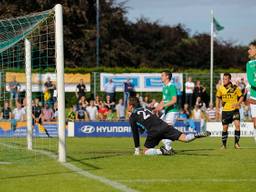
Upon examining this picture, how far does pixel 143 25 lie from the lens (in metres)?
70.0

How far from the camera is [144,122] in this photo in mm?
16922

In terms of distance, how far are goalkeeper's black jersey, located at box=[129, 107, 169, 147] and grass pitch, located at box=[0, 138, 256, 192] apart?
2.14ft

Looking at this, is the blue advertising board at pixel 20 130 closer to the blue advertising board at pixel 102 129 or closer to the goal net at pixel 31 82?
the goal net at pixel 31 82

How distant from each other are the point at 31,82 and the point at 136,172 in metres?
7.27

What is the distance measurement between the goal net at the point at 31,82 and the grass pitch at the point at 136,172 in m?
0.98

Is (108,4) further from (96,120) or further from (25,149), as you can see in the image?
(25,149)

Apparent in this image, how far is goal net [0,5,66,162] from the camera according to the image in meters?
15.0

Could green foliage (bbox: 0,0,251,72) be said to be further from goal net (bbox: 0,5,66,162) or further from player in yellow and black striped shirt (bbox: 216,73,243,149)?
player in yellow and black striped shirt (bbox: 216,73,243,149)

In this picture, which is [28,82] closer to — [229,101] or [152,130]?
[152,130]

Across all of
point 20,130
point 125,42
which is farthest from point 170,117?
point 125,42

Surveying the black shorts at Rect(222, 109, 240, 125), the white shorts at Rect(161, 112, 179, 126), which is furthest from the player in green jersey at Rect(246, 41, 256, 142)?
the black shorts at Rect(222, 109, 240, 125)

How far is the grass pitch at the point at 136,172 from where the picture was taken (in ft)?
35.8

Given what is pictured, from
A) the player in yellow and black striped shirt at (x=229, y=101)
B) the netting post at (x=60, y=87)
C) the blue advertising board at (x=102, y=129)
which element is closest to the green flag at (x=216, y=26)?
the blue advertising board at (x=102, y=129)

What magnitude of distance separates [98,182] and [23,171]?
2.19 metres
